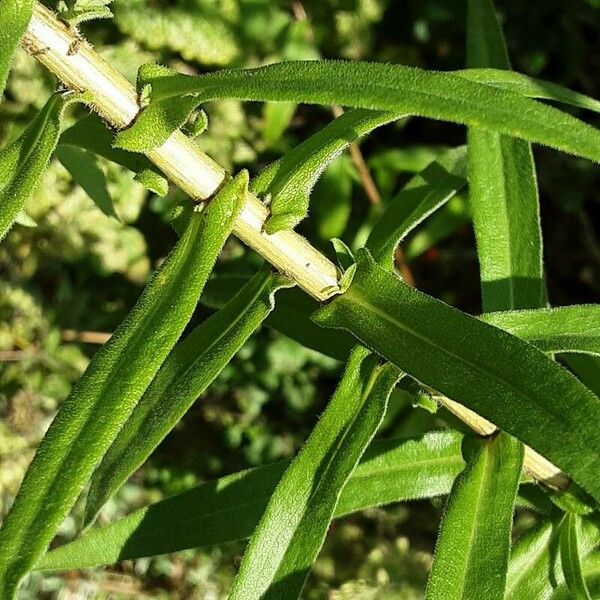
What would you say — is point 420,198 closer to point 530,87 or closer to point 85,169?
point 530,87

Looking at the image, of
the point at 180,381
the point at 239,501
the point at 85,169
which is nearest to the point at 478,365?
the point at 180,381

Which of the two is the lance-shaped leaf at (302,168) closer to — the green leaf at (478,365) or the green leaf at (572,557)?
the green leaf at (478,365)

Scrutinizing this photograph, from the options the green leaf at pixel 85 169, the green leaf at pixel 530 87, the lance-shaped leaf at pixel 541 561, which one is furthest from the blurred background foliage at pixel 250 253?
the green leaf at pixel 530 87

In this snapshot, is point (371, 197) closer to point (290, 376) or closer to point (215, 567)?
point (290, 376)

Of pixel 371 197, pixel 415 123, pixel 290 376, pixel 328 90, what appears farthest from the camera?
pixel 415 123

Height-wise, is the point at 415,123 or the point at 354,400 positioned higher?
the point at 415,123

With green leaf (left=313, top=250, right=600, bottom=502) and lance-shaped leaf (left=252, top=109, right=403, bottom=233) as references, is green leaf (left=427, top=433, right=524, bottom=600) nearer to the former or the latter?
green leaf (left=313, top=250, right=600, bottom=502)

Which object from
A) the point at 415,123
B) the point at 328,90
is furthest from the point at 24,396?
the point at 328,90
